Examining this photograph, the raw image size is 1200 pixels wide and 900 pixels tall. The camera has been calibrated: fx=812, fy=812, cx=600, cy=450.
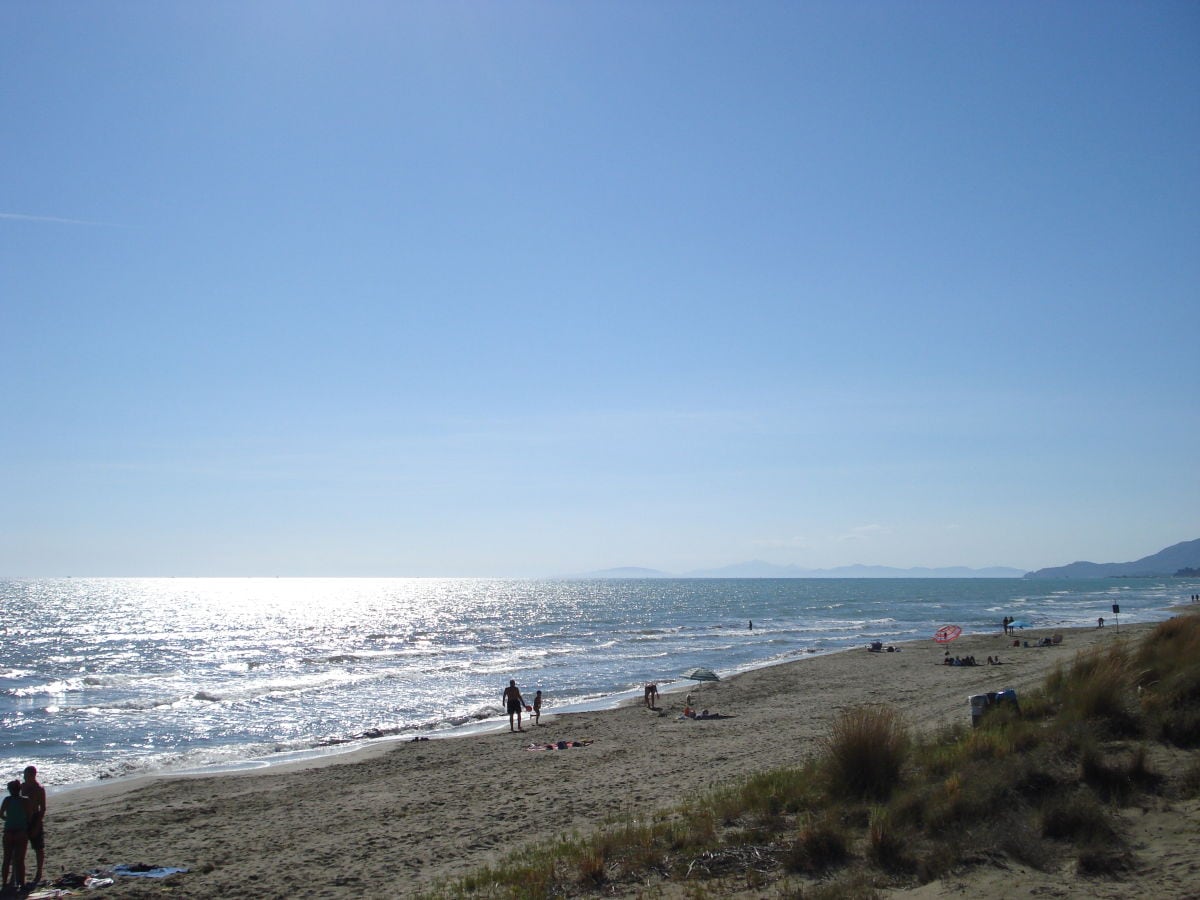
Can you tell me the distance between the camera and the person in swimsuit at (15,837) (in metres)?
10.1

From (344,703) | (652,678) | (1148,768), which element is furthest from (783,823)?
(652,678)

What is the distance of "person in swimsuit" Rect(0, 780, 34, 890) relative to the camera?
10.1m

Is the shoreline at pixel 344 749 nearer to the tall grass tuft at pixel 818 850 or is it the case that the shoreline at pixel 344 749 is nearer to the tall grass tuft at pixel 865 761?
the tall grass tuft at pixel 865 761

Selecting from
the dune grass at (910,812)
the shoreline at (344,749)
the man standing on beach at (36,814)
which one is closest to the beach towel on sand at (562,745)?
the shoreline at (344,749)

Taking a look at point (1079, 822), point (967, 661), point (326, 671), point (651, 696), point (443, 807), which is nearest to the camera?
point (1079, 822)

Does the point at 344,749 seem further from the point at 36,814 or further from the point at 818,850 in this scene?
the point at 818,850

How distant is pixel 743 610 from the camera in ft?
326

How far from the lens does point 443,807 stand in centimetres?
1355

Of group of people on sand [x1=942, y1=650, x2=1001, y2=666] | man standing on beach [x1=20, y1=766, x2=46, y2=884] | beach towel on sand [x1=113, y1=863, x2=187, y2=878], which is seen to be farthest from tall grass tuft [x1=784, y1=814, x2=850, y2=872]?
group of people on sand [x1=942, y1=650, x2=1001, y2=666]

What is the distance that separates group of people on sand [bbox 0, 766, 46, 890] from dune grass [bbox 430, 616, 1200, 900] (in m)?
5.77

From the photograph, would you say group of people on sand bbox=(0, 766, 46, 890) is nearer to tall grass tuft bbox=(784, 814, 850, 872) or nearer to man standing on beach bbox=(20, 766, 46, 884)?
man standing on beach bbox=(20, 766, 46, 884)

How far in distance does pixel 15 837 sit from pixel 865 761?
10482mm

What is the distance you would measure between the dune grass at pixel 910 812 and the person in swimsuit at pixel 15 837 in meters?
5.76

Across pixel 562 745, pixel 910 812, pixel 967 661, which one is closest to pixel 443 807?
pixel 562 745
